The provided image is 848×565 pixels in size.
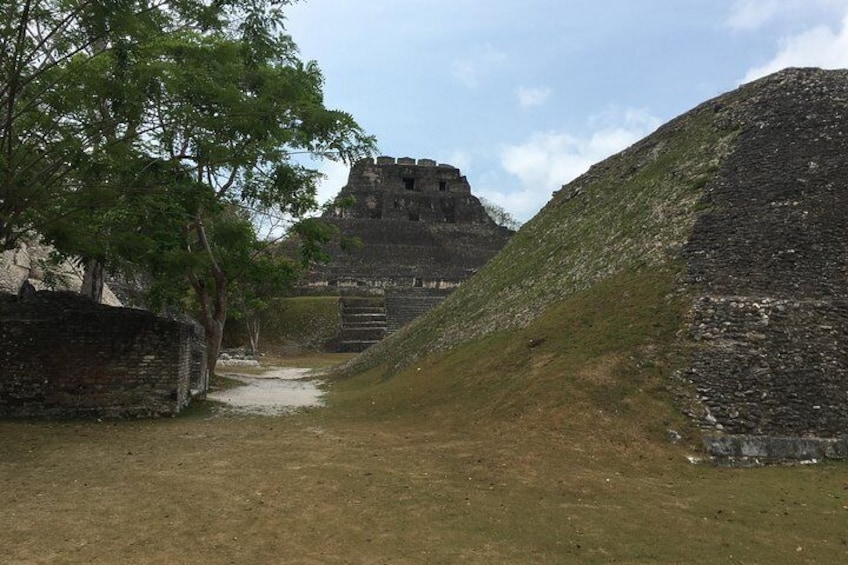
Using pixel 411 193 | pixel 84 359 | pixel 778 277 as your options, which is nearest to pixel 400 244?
pixel 411 193

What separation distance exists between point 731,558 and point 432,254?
1537 inches

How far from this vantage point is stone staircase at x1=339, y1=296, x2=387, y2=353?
1330 inches

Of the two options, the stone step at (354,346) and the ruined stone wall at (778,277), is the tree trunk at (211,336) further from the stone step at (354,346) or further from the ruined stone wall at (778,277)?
the stone step at (354,346)

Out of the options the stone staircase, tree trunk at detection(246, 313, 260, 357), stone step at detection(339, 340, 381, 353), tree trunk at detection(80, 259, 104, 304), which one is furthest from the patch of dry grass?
the stone staircase

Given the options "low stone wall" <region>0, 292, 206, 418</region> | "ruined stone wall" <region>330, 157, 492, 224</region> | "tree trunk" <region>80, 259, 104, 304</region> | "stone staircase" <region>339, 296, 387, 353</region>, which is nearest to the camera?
"low stone wall" <region>0, 292, 206, 418</region>

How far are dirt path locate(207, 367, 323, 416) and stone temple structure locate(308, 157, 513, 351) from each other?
12.3 meters

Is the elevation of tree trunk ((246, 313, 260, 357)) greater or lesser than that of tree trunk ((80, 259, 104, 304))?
lesser

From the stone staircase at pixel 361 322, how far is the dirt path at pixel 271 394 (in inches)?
404

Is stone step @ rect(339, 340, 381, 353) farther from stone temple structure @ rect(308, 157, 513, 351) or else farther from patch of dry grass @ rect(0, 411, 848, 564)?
patch of dry grass @ rect(0, 411, 848, 564)

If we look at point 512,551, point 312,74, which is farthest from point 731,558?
point 312,74

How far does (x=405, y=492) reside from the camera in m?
6.92

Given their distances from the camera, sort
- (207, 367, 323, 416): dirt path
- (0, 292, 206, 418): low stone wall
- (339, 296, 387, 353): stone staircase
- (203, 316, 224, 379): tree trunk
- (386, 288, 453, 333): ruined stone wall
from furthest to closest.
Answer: (386, 288, 453, 333): ruined stone wall
(339, 296, 387, 353): stone staircase
(203, 316, 224, 379): tree trunk
(207, 367, 323, 416): dirt path
(0, 292, 206, 418): low stone wall

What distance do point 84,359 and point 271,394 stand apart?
6.08 meters

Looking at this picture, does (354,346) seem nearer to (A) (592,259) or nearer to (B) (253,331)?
(B) (253,331)
